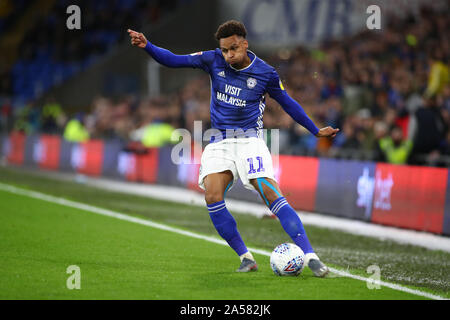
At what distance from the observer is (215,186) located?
7977 mm

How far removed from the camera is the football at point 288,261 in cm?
775

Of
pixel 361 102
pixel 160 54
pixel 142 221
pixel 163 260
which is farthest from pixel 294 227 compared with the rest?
pixel 361 102

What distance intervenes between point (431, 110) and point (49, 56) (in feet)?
80.9

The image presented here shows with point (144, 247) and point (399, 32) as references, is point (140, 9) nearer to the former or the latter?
point (399, 32)

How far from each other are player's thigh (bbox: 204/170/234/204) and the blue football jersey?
462 millimetres

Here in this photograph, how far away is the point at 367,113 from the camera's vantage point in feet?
58.0

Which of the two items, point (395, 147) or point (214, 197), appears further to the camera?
point (395, 147)

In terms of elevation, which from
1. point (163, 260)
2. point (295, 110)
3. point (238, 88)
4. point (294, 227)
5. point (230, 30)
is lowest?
point (163, 260)

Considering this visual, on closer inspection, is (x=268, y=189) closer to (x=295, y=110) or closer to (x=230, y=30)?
(x=295, y=110)

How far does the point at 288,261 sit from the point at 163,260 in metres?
1.64

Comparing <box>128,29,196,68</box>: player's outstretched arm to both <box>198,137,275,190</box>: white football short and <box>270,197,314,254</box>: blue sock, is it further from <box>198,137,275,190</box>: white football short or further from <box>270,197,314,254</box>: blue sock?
<box>270,197,314,254</box>: blue sock

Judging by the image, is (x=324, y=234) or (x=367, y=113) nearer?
(x=324, y=234)

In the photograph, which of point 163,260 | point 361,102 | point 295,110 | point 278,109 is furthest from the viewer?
point 278,109
